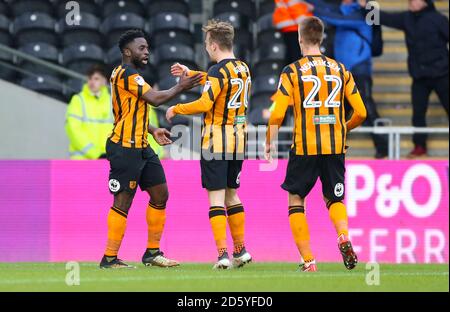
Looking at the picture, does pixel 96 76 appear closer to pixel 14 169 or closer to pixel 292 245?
pixel 14 169

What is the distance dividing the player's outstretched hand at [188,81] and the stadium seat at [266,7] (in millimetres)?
6549

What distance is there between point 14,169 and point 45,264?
4.07 feet

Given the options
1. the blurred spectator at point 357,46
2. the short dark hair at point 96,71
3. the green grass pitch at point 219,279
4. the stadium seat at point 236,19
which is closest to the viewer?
the green grass pitch at point 219,279

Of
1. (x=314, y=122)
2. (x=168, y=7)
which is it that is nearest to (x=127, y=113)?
(x=314, y=122)

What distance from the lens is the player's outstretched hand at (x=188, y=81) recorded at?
9156mm

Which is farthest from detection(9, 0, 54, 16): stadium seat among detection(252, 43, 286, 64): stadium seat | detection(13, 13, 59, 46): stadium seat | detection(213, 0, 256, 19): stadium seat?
detection(252, 43, 286, 64): stadium seat

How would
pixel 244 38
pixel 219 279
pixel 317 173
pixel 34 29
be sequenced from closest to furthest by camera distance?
pixel 219 279, pixel 317 173, pixel 244 38, pixel 34 29

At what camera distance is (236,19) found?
15461 mm

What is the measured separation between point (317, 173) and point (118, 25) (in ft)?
22.7

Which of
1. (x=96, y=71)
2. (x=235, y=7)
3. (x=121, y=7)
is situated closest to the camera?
(x=96, y=71)

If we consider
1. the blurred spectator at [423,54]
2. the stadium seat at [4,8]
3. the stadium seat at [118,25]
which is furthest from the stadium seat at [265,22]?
the stadium seat at [4,8]

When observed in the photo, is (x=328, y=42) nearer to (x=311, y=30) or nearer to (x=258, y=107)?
(x=258, y=107)

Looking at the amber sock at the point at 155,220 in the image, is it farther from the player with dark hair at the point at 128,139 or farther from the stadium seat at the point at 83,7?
the stadium seat at the point at 83,7

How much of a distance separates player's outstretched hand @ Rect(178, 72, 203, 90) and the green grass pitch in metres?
1.37
